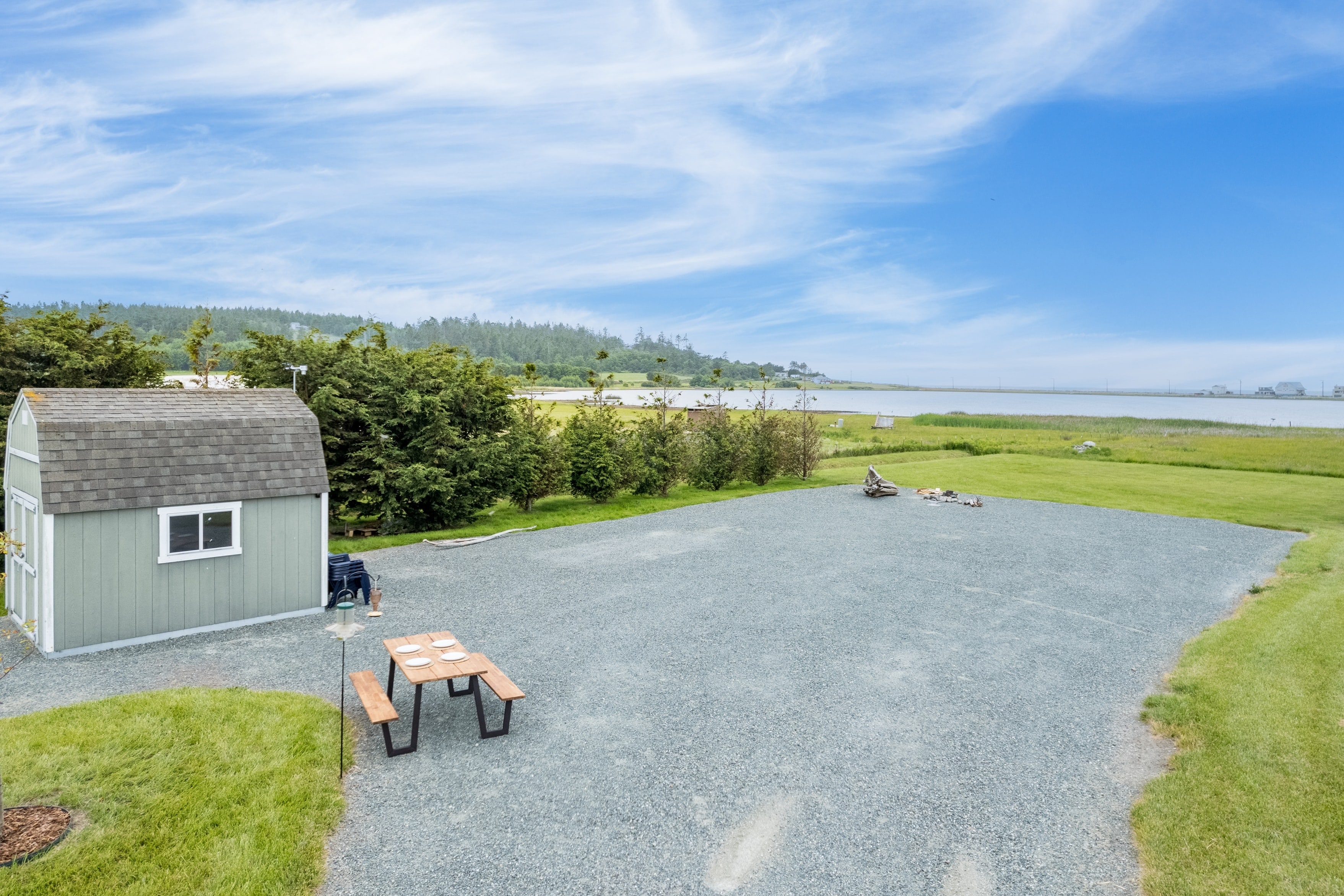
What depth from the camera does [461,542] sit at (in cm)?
1585

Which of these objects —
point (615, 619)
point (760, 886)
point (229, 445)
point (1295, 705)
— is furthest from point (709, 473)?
point (760, 886)

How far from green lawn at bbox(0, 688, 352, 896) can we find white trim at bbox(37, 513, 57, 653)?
224 centimetres

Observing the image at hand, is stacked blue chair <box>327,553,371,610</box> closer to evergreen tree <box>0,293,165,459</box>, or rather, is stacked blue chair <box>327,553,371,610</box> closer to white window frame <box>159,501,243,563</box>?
white window frame <box>159,501,243,563</box>

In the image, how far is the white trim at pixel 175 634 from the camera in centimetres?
934

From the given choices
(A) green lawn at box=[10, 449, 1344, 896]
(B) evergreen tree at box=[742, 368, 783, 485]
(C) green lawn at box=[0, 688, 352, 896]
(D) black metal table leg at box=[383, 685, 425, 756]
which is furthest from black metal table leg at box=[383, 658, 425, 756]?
(B) evergreen tree at box=[742, 368, 783, 485]

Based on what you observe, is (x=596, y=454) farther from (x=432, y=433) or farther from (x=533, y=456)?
(x=432, y=433)

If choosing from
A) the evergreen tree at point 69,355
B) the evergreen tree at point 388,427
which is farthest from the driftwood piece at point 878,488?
the evergreen tree at point 69,355

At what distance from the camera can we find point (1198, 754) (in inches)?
272

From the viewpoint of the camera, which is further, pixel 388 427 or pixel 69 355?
pixel 388 427

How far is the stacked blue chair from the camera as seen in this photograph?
11.6 metres

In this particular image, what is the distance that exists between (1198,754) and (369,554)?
44.4ft

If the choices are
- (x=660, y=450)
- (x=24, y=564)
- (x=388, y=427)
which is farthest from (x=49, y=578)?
(x=660, y=450)

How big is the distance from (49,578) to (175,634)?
1615 millimetres

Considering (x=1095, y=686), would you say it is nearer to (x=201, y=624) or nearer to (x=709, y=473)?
(x=201, y=624)
